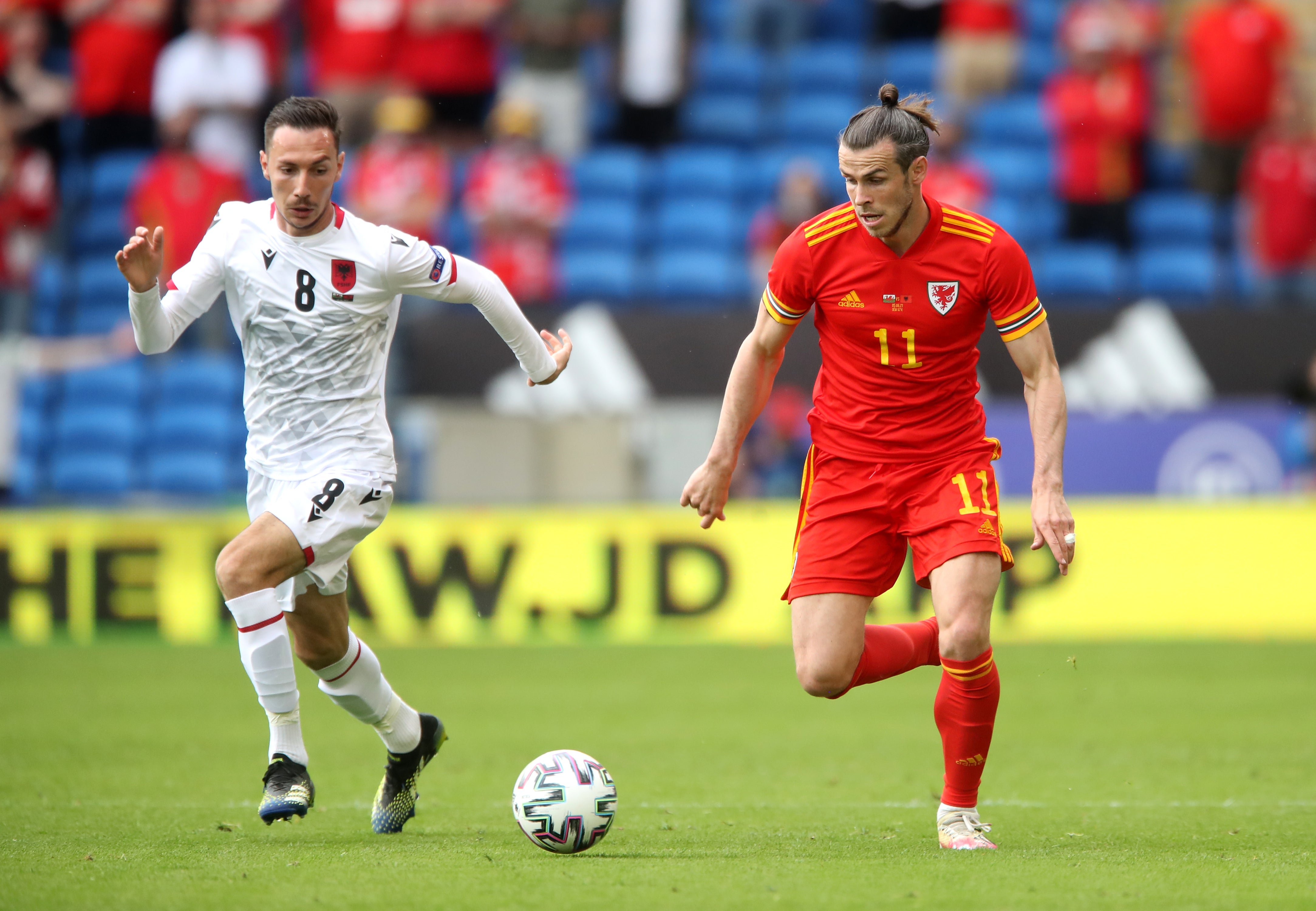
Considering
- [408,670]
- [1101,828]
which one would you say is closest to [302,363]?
[1101,828]

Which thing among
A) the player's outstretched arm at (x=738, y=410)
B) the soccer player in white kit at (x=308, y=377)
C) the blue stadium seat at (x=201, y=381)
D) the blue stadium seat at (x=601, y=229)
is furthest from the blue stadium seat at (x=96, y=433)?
the player's outstretched arm at (x=738, y=410)

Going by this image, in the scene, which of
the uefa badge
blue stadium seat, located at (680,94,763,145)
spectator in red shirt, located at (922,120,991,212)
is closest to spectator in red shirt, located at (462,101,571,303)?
blue stadium seat, located at (680,94,763,145)

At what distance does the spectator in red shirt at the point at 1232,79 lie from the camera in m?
16.3

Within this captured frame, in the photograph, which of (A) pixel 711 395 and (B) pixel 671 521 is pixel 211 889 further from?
(A) pixel 711 395

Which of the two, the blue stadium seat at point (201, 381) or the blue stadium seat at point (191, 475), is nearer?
the blue stadium seat at point (191, 475)

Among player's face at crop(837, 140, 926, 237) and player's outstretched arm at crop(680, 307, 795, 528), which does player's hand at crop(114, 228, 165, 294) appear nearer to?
player's outstretched arm at crop(680, 307, 795, 528)

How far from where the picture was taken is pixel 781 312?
6086 millimetres

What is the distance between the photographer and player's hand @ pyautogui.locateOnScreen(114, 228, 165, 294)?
576 cm

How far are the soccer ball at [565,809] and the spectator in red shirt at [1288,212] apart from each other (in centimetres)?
1182

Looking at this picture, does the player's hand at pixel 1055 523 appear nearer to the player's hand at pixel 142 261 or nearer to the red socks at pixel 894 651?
the red socks at pixel 894 651

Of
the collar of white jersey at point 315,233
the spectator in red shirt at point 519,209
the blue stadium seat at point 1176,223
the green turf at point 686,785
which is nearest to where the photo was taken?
the green turf at point 686,785

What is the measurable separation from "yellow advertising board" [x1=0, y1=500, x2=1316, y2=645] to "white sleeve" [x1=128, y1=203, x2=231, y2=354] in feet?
23.3

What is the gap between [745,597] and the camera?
13.3m

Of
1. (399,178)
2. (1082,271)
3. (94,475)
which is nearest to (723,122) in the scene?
(1082,271)
